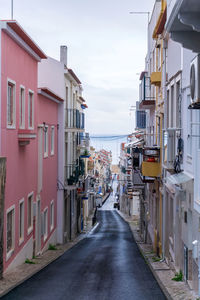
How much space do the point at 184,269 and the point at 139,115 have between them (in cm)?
1876

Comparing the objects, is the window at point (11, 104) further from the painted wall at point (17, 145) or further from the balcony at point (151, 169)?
the balcony at point (151, 169)

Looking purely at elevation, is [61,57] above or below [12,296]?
above

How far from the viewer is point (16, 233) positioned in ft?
52.2

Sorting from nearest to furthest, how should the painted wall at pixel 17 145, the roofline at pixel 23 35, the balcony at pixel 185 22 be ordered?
the balcony at pixel 185 22 < the roofline at pixel 23 35 < the painted wall at pixel 17 145

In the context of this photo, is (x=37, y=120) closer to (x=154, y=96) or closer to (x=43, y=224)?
(x=43, y=224)

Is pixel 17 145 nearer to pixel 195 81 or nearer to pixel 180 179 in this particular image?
pixel 180 179

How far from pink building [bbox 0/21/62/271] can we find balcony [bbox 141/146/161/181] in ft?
14.4

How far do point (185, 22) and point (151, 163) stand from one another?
544 inches

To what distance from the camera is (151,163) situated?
20.4m

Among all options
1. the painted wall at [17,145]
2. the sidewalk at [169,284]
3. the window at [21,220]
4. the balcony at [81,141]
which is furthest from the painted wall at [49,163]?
the balcony at [81,141]

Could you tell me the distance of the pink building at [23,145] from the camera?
14.3m

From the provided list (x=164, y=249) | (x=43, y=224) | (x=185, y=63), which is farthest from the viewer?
(x=43, y=224)

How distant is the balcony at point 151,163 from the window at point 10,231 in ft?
22.3

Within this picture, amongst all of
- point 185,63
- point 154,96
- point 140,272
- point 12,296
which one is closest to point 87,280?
point 140,272
